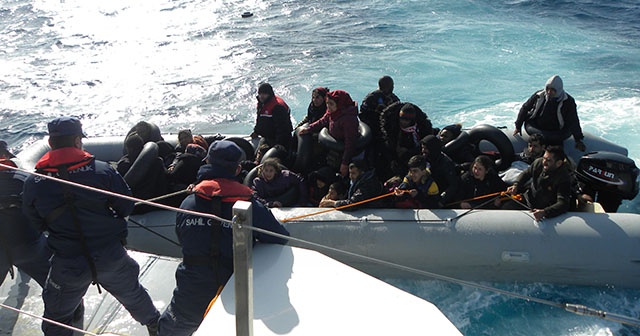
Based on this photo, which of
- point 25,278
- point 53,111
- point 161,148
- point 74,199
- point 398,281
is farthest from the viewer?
point 53,111

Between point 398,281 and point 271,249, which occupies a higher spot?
point 271,249

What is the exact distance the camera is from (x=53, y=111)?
30.9 ft

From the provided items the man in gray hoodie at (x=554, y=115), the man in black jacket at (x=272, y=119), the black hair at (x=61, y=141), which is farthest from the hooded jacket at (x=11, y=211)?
the man in gray hoodie at (x=554, y=115)

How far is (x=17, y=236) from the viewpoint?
320 cm

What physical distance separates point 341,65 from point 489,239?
25.5 ft

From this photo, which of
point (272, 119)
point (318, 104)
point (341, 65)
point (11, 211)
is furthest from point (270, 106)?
point (341, 65)

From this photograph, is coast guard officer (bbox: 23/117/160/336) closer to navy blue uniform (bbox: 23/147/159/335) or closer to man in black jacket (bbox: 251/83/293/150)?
navy blue uniform (bbox: 23/147/159/335)

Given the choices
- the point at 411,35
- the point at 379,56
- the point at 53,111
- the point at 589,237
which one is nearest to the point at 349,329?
the point at 589,237

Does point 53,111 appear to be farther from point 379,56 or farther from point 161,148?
point 379,56

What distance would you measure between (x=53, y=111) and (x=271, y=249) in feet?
28.4

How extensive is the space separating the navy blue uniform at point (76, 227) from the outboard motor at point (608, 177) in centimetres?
367

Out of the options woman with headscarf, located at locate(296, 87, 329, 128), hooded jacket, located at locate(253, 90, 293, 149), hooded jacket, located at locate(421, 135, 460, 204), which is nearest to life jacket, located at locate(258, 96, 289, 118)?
hooded jacket, located at locate(253, 90, 293, 149)

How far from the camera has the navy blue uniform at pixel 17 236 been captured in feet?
10.3

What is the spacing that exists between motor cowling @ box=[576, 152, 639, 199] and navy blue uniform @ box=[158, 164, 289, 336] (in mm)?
3171
